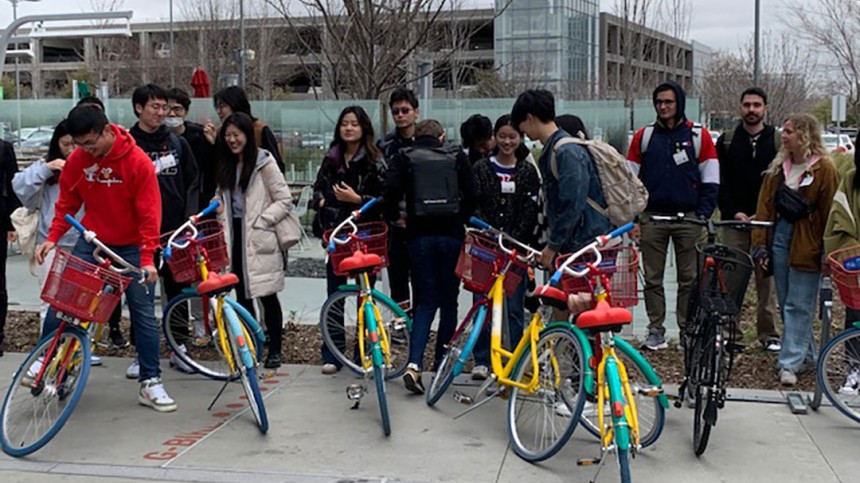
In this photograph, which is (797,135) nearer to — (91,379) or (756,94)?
(756,94)

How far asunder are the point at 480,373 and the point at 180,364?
85.8 inches

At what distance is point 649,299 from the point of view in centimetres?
751

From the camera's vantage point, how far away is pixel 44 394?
5.47 m

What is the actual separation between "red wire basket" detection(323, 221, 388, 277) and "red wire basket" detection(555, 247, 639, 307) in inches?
→ 57.9

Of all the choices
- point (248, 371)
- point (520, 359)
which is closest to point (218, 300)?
point (248, 371)

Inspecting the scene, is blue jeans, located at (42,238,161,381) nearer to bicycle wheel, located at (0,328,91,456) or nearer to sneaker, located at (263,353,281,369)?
bicycle wheel, located at (0,328,91,456)

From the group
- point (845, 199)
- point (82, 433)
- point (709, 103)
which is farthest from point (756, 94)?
point (709, 103)

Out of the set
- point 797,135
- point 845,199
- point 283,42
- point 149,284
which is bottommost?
point 149,284

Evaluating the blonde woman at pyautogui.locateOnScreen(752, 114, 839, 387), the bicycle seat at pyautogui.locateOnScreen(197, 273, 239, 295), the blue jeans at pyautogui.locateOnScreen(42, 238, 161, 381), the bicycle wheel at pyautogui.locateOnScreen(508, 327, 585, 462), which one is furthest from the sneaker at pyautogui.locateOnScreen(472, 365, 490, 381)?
the blue jeans at pyautogui.locateOnScreen(42, 238, 161, 381)

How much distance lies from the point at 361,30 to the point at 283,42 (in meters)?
25.9

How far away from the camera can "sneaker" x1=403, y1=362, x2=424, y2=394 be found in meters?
6.23

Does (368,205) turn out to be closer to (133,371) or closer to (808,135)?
(133,371)

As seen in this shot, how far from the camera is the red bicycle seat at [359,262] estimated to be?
19.4 feet

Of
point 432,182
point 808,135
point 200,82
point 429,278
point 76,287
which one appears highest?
point 200,82
